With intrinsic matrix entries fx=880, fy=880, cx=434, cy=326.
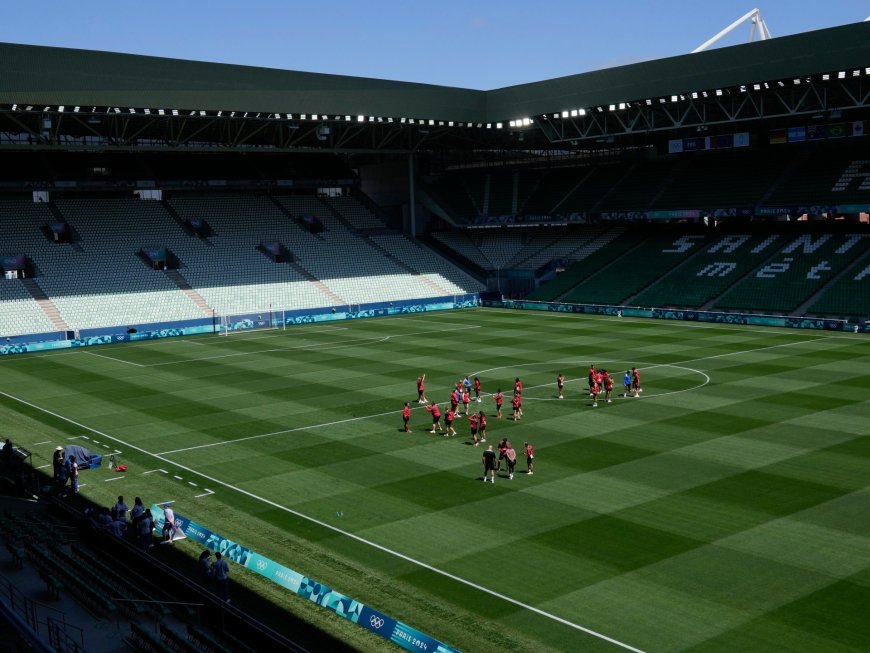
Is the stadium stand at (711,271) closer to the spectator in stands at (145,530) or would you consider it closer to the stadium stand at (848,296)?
the stadium stand at (848,296)

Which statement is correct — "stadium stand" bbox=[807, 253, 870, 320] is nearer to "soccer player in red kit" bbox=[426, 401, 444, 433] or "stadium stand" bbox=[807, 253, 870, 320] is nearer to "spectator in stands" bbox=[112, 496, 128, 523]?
"soccer player in red kit" bbox=[426, 401, 444, 433]

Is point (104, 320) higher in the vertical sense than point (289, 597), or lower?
higher

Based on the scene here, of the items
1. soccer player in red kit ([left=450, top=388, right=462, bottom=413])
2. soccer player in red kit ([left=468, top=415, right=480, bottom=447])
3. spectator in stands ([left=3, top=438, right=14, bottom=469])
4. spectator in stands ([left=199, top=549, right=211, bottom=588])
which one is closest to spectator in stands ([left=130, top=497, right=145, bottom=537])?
spectator in stands ([left=199, top=549, right=211, bottom=588])

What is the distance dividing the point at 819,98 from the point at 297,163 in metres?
50.5

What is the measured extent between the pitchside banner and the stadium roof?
41831 mm

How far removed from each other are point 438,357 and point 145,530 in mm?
29673

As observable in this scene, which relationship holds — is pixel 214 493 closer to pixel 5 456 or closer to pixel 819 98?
pixel 5 456

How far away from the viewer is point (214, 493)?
1001 inches

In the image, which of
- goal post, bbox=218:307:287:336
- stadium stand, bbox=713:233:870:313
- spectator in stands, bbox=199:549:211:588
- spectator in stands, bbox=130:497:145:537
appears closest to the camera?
spectator in stands, bbox=199:549:211:588

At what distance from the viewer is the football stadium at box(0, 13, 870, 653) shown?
1791 centimetres

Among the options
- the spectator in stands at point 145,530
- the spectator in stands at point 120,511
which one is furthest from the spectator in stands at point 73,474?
the spectator in stands at point 145,530

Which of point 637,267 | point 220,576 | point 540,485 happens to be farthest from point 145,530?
point 637,267

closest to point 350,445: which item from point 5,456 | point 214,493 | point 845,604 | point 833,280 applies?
point 214,493

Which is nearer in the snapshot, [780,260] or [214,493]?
[214,493]
